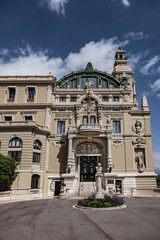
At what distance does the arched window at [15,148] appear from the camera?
1059 inches

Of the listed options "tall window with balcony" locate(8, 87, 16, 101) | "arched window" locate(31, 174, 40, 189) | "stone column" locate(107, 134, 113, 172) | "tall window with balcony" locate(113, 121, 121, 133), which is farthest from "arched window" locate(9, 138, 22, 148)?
"tall window with balcony" locate(113, 121, 121, 133)

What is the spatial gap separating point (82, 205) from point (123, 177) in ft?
52.7

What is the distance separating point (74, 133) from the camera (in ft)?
104

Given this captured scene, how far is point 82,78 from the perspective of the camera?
3850 cm

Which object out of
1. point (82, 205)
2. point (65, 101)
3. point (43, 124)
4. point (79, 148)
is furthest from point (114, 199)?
point (65, 101)

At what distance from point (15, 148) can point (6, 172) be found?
4.51m

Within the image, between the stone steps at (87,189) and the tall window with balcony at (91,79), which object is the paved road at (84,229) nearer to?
the stone steps at (87,189)

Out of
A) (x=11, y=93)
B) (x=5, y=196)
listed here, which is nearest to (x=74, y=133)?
(x=5, y=196)

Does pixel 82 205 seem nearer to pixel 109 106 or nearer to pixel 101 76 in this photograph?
pixel 109 106

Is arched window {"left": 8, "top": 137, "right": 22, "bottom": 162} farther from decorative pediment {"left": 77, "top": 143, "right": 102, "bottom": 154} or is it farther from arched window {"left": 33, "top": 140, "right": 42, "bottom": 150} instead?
decorative pediment {"left": 77, "top": 143, "right": 102, "bottom": 154}

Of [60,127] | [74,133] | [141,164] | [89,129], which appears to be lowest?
[141,164]

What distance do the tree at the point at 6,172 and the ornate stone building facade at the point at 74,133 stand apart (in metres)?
1.43

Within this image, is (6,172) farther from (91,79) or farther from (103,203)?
(91,79)

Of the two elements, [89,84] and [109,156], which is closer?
[109,156]
